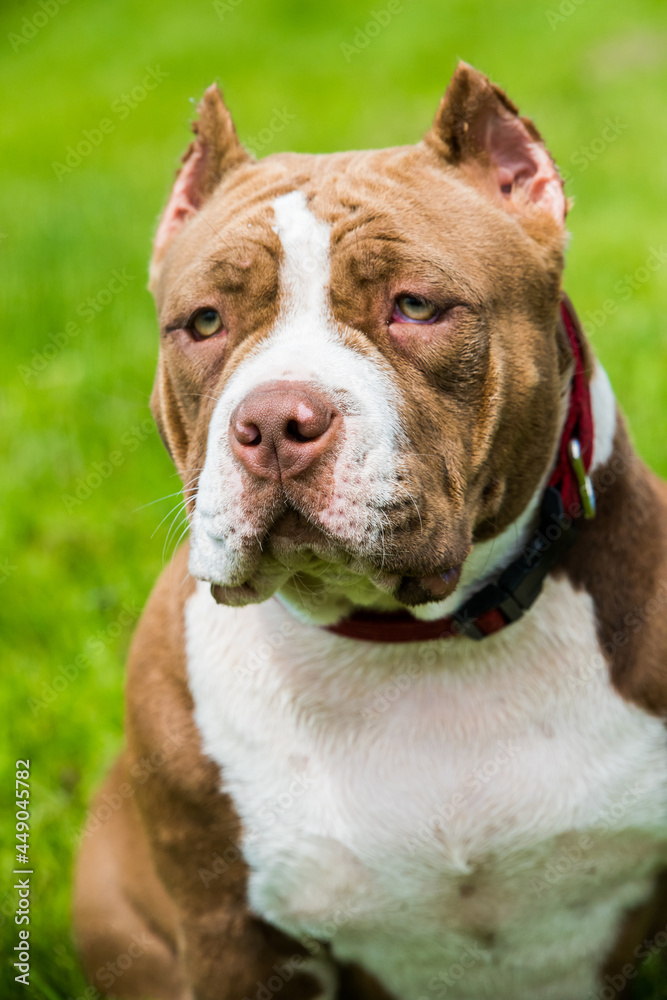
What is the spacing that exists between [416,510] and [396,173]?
0.80 metres

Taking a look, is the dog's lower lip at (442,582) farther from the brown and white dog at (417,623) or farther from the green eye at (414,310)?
the green eye at (414,310)

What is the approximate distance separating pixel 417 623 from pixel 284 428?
2.26 ft

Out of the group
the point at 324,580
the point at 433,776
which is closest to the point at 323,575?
the point at 324,580

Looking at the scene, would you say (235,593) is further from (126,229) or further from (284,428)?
(126,229)

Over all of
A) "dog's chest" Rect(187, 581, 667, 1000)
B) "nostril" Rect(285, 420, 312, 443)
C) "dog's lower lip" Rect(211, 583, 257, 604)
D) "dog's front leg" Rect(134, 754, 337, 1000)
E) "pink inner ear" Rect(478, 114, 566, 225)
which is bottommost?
"dog's front leg" Rect(134, 754, 337, 1000)

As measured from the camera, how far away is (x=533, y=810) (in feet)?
8.60

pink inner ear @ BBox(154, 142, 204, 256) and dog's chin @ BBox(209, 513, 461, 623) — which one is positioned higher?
pink inner ear @ BBox(154, 142, 204, 256)

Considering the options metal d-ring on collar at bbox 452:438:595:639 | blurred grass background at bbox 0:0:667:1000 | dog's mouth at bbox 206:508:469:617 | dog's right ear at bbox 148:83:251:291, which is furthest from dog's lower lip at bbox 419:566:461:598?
blurred grass background at bbox 0:0:667:1000

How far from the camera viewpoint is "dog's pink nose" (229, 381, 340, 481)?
7.20 ft

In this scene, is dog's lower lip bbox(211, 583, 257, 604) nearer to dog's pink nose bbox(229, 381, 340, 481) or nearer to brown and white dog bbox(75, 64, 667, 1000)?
brown and white dog bbox(75, 64, 667, 1000)

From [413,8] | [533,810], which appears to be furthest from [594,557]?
[413,8]

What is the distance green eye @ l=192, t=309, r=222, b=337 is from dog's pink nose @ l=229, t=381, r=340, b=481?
16.2 inches

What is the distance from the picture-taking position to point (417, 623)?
270 centimetres

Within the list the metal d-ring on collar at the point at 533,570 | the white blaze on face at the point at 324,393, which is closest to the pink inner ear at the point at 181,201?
the white blaze on face at the point at 324,393
